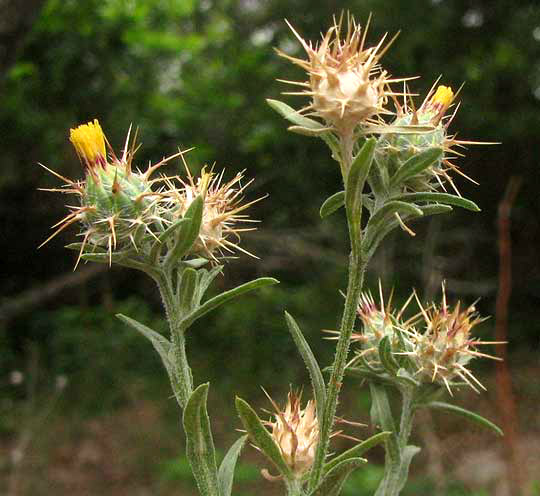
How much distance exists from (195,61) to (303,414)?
1122 cm

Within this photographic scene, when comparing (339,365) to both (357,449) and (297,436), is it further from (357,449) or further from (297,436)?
(297,436)

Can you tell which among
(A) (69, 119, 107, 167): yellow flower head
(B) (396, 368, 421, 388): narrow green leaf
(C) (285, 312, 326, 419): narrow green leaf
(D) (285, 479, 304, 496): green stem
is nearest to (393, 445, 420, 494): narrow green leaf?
(B) (396, 368, 421, 388): narrow green leaf

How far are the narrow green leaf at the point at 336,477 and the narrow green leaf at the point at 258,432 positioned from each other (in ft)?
0.44

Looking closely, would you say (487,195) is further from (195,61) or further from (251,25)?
(195,61)

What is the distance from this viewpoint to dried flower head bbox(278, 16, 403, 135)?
149 centimetres

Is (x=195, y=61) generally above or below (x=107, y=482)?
above

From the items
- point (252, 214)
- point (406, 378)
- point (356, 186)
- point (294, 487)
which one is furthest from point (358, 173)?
point (252, 214)

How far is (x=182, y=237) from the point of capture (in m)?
1.65

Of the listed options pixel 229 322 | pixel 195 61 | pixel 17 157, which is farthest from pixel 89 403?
pixel 195 61

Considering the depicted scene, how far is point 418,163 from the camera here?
60.4 inches

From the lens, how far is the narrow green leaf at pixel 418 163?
1521mm

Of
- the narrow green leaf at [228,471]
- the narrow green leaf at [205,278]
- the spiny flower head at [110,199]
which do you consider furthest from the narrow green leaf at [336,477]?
the spiny flower head at [110,199]

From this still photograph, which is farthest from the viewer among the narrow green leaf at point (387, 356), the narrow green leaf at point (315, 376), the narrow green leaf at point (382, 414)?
the narrow green leaf at point (382, 414)

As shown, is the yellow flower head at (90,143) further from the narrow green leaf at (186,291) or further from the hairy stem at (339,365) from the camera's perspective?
the hairy stem at (339,365)
